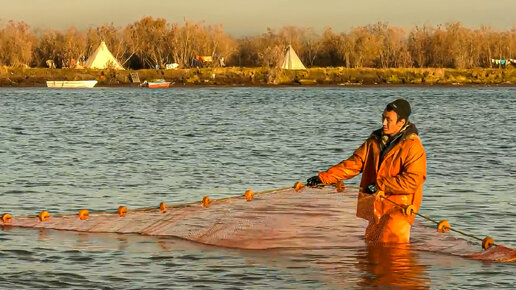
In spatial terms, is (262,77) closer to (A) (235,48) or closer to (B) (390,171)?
(A) (235,48)

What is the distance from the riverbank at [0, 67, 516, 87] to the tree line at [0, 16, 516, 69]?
7.91 metres

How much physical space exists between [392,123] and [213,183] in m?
13.4

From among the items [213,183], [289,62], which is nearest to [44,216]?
[213,183]

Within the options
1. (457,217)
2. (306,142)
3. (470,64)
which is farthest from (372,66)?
(457,217)

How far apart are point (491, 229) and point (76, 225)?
670 cm

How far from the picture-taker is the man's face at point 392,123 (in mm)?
13328

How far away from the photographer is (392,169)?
13461mm

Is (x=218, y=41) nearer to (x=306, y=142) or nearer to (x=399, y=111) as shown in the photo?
(x=306, y=142)

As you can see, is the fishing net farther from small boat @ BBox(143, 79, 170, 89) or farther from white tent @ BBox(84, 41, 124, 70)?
white tent @ BBox(84, 41, 124, 70)

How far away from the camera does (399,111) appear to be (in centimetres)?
1331

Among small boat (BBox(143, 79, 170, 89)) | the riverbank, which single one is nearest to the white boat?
the riverbank

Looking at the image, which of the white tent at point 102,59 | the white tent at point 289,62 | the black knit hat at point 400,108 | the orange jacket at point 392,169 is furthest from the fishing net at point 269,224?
the white tent at point 289,62

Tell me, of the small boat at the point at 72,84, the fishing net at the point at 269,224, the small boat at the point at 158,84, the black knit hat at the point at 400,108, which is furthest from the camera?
the small boat at the point at 158,84

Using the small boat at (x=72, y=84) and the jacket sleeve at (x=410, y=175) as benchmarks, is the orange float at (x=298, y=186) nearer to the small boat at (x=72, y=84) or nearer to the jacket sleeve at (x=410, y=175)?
the jacket sleeve at (x=410, y=175)
